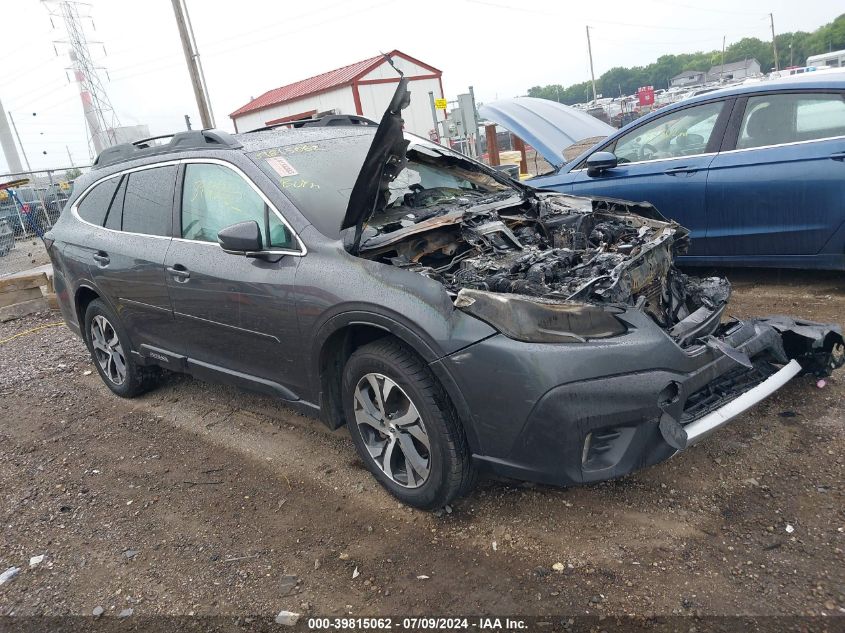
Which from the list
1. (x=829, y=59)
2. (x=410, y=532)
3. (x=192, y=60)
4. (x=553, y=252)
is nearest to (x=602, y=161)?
(x=553, y=252)

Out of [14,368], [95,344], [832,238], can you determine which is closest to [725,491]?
[832,238]

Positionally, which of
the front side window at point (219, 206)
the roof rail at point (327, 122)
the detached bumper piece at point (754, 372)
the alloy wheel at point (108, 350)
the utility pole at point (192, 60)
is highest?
the utility pole at point (192, 60)

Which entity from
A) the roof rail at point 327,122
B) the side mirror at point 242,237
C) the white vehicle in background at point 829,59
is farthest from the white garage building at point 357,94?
the side mirror at point 242,237

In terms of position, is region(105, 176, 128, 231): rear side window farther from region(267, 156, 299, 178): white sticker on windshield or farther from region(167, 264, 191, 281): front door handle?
region(267, 156, 299, 178): white sticker on windshield

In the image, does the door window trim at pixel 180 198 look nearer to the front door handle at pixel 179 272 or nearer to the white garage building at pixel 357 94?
the front door handle at pixel 179 272

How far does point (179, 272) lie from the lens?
12.4 ft

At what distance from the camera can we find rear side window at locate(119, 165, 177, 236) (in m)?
4.02

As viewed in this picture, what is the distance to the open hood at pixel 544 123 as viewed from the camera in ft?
22.5

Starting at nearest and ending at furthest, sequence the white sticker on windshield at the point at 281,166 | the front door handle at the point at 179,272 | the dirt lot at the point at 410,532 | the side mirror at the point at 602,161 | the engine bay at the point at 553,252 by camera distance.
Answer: the dirt lot at the point at 410,532 → the engine bay at the point at 553,252 → the white sticker on windshield at the point at 281,166 → the front door handle at the point at 179,272 → the side mirror at the point at 602,161

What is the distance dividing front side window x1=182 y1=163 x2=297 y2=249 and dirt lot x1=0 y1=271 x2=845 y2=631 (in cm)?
132

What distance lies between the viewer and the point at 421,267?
298 centimetres

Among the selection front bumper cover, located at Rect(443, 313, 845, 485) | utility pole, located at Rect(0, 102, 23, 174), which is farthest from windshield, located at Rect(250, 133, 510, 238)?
utility pole, located at Rect(0, 102, 23, 174)

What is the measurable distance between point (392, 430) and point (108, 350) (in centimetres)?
308

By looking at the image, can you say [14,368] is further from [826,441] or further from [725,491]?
[826,441]
